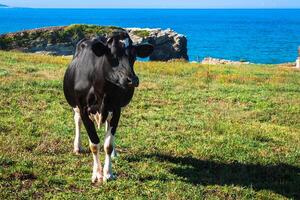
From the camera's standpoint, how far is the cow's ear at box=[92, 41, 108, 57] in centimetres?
855

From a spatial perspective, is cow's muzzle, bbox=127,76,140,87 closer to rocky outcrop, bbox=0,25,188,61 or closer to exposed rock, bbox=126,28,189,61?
rocky outcrop, bbox=0,25,188,61

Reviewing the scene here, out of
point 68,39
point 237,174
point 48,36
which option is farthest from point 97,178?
point 68,39

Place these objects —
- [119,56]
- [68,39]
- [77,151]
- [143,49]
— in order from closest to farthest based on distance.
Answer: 1. [119,56]
2. [143,49]
3. [77,151]
4. [68,39]

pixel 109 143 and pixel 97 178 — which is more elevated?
pixel 109 143

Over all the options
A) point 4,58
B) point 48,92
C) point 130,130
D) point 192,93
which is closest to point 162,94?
point 192,93

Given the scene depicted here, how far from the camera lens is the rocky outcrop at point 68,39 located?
62.5 meters

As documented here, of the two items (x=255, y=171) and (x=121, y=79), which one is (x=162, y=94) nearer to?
(x=255, y=171)

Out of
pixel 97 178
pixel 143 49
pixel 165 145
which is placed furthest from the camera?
pixel 165 145

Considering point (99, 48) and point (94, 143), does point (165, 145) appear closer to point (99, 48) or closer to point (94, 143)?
point (94, 143)

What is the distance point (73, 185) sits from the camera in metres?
9.29

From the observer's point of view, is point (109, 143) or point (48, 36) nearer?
point (109, 143)

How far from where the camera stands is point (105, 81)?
8.81m

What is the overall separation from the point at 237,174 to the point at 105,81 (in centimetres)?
375

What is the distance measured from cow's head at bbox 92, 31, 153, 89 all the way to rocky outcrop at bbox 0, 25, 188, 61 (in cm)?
5028
